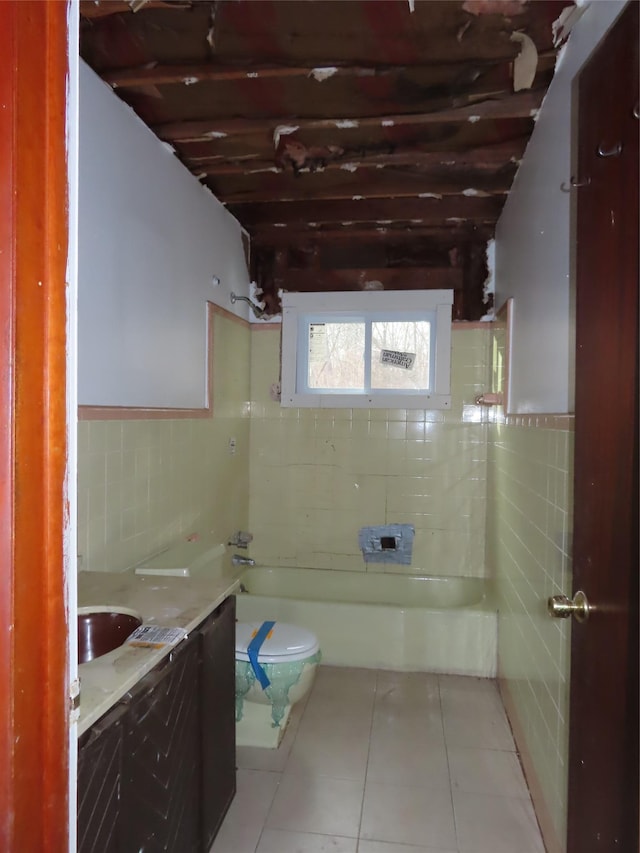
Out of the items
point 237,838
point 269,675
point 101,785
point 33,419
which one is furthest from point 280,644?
point 33,419

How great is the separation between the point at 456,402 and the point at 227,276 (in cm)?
161

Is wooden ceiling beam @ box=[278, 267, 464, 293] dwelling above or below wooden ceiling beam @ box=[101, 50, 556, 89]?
below

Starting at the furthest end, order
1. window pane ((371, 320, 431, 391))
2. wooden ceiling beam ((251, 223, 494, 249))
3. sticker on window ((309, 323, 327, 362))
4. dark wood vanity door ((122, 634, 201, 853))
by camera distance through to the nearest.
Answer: sticker on window ((309, 323, 327, 362)) → window pane ((371, 320, 431, 391)) → wooden ceiling beam ((251, 223, 494, 249)) → dark wood vanity door ((122, 634, 201, 853))

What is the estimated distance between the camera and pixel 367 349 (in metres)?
3.53

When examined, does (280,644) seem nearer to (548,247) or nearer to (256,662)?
(256,662)

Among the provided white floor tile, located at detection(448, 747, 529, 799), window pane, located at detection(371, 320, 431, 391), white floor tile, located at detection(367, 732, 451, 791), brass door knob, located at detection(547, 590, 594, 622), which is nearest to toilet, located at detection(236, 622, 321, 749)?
white floor tile, located at detection(367, 732, 451, 791)

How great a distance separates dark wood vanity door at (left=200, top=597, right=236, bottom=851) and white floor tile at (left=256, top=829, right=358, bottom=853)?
165 mm

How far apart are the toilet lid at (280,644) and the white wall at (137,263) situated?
41.0 inches

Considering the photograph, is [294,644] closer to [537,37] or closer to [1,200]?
[1,200]

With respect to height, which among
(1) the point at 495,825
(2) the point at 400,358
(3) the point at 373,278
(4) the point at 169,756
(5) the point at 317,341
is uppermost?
(3) the point at 373,278

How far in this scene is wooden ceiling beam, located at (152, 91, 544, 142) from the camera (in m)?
1.94

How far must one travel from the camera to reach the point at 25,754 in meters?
0.57

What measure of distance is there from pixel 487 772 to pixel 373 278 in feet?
8.81

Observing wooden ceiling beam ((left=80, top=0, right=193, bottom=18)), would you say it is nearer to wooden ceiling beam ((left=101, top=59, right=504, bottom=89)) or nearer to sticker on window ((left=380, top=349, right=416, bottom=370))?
wooden ceiling beam ((left=101, top=59, right=504, bottom=89))
